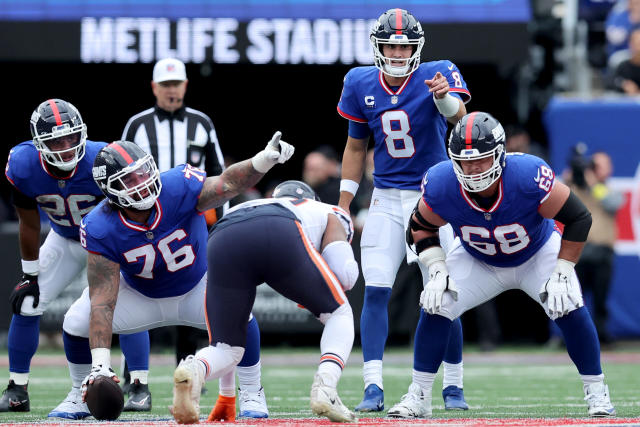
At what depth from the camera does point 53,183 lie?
255 inches

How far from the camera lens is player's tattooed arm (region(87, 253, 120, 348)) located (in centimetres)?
543

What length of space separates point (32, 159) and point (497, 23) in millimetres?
7626

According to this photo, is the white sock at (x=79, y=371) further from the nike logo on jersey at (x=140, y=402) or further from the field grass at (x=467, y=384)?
the nike logo on jersey at (x=140, y=402)

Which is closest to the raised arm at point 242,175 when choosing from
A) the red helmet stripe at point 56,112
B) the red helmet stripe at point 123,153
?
the red helmet stripe at point 123,153

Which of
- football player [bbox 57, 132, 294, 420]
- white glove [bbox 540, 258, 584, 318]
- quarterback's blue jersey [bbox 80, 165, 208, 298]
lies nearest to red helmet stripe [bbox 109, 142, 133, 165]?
football player [bbox 57, 132, 294, 420]

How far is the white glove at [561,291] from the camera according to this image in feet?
17.8

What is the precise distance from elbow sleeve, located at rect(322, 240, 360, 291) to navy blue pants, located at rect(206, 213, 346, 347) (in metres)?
0.17

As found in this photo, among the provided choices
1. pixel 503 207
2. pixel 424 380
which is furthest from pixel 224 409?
pixel 503 207

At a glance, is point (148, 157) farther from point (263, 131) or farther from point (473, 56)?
point (263, 131)

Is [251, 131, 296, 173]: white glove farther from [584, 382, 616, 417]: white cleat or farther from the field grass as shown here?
[584, 382, 616, 417]: white cleat

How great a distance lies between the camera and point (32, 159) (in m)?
6.47

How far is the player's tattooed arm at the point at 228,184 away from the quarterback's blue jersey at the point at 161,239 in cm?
5

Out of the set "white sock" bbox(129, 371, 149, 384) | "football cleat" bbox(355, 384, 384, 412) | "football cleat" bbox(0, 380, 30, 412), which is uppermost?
"white sock" bbox(129, 371, 149, 384)

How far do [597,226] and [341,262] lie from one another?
660 cm
